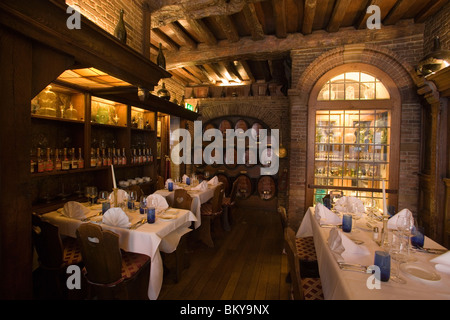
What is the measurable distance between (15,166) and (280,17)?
4075 millimetres

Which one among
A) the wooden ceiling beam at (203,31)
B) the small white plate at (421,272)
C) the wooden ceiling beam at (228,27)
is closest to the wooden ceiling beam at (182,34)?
the wooden ceiling beam at (203,31)

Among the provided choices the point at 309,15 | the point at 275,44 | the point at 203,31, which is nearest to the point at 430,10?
the point at 309,15

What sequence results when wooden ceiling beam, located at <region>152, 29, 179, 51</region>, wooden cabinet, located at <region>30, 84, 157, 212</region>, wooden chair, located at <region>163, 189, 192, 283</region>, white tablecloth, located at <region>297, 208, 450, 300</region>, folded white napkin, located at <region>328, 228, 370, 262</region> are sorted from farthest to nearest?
wooden ceiling beam, located at <region>152, 29, 179, 51</region> → wooden cabinet, located at <region>30, 84, 157, 212</region> → wooden chair, located at <region>163, 189, 192, 283</region> → folded white napkin, located at <region>328, 228, 370, 262</region> → white tablecloth, located at <region>297, 208, 450, 300</region>

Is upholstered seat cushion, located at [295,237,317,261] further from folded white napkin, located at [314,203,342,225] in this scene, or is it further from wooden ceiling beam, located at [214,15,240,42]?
wooden ceiling beam, located at [214,15,240,42]

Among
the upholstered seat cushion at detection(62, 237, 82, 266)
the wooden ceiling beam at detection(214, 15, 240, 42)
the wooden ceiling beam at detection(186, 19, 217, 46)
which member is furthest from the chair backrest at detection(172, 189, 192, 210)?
the wooden ceiling beam at detection(214, 15, 240, 42)

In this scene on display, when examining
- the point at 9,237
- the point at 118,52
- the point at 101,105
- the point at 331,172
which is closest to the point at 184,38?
the point at 101,105

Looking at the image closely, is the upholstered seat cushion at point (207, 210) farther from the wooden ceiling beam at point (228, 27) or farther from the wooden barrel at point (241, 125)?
the wooden ceiling beam at point (228, 27)

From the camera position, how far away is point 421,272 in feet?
5.01

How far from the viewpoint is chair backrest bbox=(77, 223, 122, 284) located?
190cm

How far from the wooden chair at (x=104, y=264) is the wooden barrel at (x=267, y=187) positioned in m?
4.61

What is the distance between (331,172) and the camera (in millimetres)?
4508

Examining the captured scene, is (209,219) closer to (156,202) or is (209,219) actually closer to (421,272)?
(156,202)

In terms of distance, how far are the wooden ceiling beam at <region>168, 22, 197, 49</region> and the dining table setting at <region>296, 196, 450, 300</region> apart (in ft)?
13.8

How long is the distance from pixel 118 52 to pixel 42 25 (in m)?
0.84
